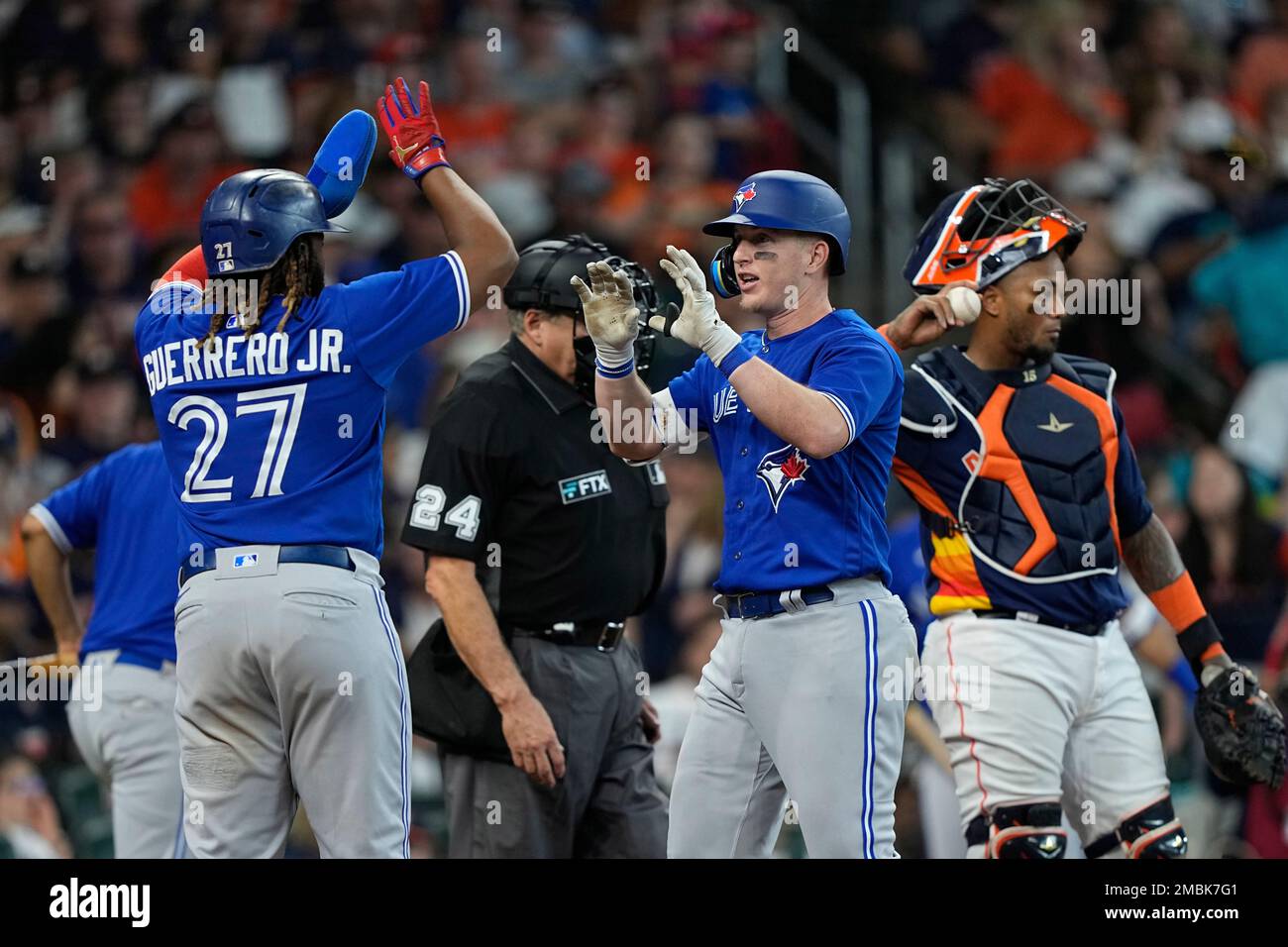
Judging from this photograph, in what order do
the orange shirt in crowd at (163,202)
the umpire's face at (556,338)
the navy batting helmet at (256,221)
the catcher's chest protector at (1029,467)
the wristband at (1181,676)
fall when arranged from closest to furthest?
the navy batting helmet at (256,221) < the catcher's chest protector at (1029,467) < the umpire's face at (556,338) < the wristband at (1181,676) < the orange shirt in crowd at (163,202)

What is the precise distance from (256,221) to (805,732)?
1.89 metres

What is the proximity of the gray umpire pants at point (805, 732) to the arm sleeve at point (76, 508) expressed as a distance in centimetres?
278

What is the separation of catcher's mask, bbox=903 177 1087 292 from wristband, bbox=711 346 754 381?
123cm

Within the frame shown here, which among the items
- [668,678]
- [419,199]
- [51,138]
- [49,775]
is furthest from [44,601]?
[51,138]

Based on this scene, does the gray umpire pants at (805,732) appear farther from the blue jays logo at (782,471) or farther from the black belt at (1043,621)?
the black belt at (1043,621)

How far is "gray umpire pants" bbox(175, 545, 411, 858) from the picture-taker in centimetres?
436

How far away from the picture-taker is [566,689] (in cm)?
532

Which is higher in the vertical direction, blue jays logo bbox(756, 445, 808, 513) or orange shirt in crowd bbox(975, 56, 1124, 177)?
orange shirt in crowd bbox(975, 56, 1124, 177)

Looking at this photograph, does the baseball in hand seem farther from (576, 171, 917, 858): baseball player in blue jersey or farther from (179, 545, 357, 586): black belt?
(179, 545, 357, 586): black belt

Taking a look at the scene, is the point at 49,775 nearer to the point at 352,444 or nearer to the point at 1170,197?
the point at 352,444

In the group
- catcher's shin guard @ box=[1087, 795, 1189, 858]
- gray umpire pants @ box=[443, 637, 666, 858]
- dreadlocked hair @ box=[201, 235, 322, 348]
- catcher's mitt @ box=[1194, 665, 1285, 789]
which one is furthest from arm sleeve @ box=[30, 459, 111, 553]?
catcher's mitt @ box=[1194, 665, 1285, 789]

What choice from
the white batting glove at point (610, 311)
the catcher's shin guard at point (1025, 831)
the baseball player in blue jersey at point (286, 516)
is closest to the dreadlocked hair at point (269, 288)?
the baseball player in blue jersey at point (286, 516)

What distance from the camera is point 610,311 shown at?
446cm

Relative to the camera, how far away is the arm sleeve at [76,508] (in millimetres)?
6379
